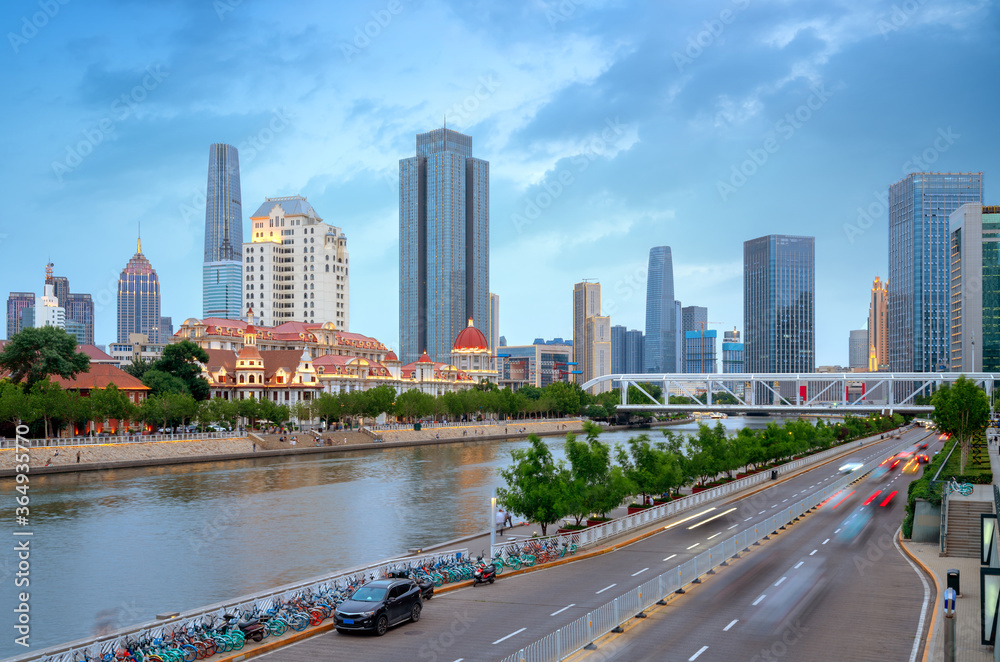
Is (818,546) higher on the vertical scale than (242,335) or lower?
lower

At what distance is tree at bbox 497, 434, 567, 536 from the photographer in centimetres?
4066

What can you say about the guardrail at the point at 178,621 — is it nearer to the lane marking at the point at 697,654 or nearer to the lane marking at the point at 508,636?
the lane marking at the point at 508,636

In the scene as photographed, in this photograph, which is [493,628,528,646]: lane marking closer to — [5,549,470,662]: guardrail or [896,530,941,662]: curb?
[5,549,470,662]: guardrail

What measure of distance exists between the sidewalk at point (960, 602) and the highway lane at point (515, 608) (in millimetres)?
7956

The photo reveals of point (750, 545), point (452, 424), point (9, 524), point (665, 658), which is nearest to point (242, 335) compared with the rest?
point (452, 424)

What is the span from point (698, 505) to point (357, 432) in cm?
7608

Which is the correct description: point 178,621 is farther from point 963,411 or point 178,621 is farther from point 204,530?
point 963,411

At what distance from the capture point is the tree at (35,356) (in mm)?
92062

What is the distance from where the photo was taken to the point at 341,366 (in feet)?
516

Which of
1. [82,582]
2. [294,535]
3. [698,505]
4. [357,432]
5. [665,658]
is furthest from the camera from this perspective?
[357,432]

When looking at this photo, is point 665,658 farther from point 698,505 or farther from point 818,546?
point 698,505

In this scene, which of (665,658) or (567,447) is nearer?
(665,658)

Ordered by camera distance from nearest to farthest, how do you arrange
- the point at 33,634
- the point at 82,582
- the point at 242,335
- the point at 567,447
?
1. the point at 33,634
2. the point at 82,582
3. the point at 567,447
4. the point at 242,335

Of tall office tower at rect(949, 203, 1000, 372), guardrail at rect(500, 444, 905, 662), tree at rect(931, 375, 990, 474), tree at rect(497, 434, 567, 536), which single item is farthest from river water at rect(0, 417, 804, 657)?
tall office tower at rect(949, 203, 1000, 372)
